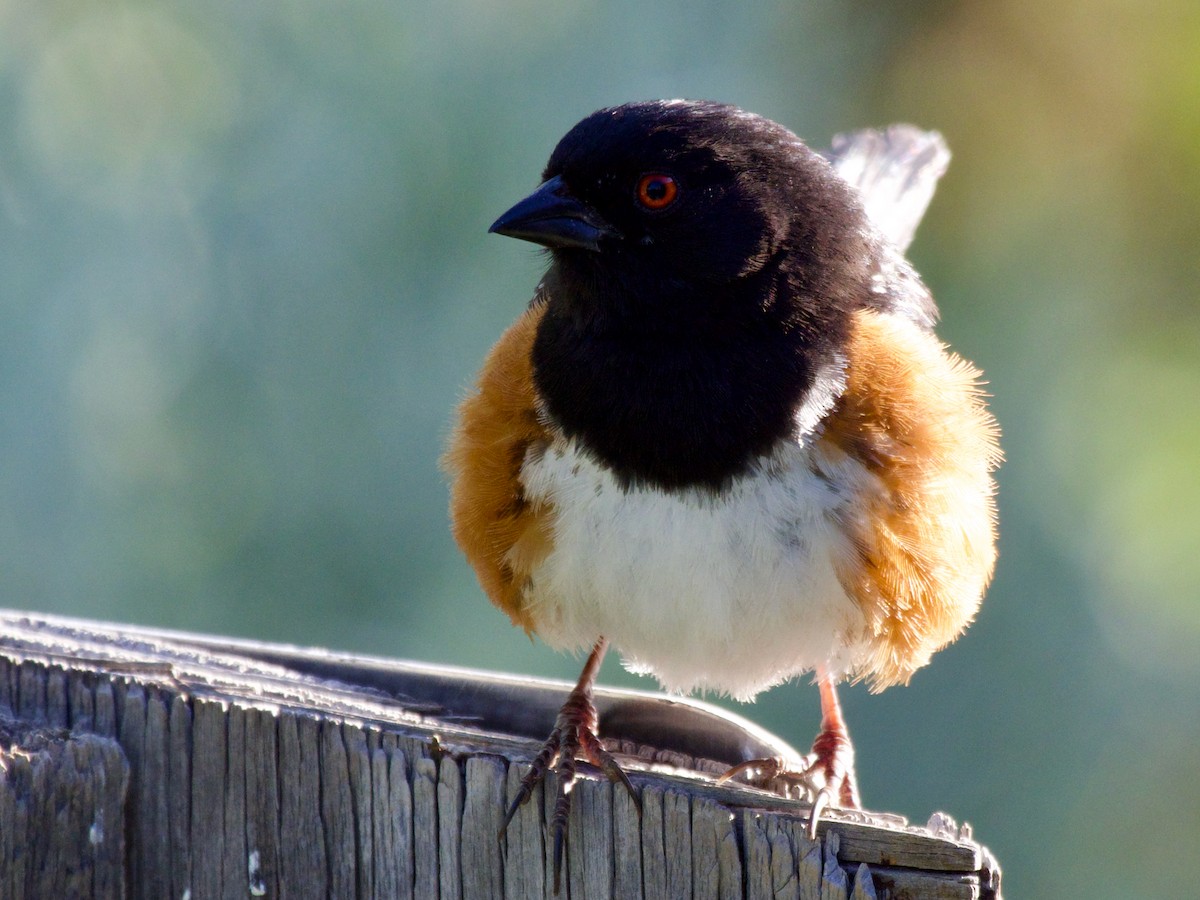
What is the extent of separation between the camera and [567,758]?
168 centimetres

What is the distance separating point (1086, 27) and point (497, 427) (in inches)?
107

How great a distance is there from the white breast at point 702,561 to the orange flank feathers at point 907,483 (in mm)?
54

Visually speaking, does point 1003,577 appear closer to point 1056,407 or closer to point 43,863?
point 1056,407

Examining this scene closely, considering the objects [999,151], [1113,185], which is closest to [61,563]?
[999,151]

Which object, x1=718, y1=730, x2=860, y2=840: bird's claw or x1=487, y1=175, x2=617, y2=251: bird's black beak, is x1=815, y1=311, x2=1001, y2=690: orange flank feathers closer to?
x1=718, y1=730, x2=860, y2=840: bird's claw

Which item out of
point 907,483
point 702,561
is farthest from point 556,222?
point 907,483

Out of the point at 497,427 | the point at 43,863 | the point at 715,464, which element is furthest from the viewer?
the point at 497,427

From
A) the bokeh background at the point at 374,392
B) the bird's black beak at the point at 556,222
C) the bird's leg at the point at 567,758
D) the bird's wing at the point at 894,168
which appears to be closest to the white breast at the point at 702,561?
the bird's leg at the point at 567,758

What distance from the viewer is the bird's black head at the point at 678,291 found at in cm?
200

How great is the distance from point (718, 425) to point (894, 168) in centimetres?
159

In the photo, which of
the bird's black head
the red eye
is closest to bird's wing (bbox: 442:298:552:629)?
the bird's black head

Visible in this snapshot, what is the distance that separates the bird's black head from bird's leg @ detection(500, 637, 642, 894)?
393 millimetres

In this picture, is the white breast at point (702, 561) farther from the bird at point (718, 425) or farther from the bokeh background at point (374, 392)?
the bokeh background at point (374, 392)

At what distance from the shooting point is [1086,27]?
12.9ft
